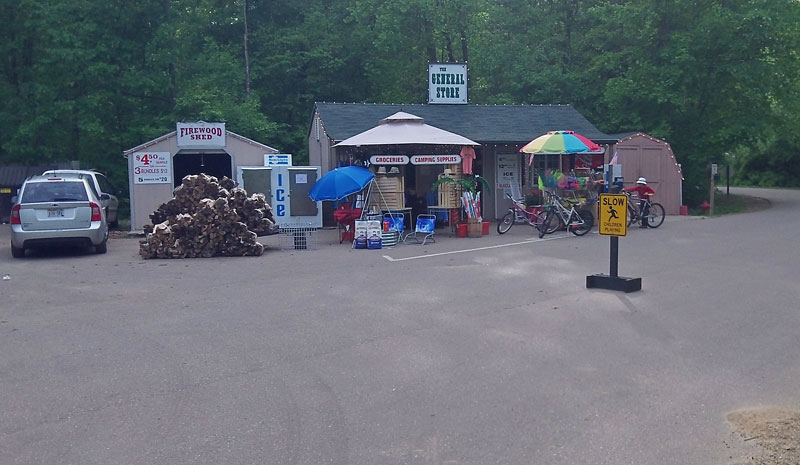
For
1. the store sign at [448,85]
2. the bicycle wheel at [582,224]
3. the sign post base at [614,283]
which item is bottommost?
the sign post base at [614,283]

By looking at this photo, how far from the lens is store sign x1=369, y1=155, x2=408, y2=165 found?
19.7m

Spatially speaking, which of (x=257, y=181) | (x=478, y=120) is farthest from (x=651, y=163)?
(x=257, y=181)

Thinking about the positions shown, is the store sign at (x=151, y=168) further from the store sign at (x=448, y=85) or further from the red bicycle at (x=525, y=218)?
the red bicycle at (x=525, y=218)

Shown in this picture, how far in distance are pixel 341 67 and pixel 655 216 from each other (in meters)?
18.1

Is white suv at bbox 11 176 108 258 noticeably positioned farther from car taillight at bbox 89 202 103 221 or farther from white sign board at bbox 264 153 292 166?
white sign board at bbox 264 153 292 166

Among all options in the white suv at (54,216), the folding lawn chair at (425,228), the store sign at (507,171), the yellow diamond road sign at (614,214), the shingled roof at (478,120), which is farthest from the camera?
the store sign at (507,171)

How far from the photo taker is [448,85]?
2717 cm

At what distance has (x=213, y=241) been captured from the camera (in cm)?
1697

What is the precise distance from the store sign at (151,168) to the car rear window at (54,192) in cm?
585

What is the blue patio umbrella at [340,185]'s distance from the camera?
1847cm

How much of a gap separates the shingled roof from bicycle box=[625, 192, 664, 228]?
370 cm

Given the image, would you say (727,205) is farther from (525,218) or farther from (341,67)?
(341,67)

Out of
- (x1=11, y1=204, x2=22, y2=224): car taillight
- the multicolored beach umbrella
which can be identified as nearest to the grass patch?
the multicolored beach umbrella

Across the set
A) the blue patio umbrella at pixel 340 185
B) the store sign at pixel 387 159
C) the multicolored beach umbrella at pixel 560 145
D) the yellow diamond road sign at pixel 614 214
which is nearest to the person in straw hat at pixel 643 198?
the multicolored beach umbrella at pixel 560 145
